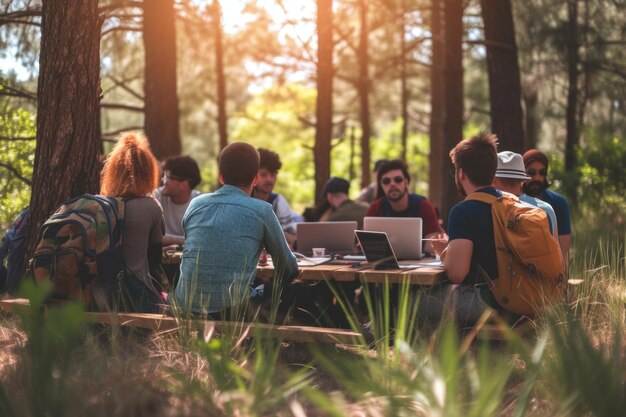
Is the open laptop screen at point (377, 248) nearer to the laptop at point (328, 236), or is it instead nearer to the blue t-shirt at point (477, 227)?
the blue t-shirt at point (477, 227)

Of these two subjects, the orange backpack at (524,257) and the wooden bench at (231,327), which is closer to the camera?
the wooden bench at (231,327)

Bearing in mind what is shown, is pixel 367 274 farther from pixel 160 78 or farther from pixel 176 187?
pixel 160 78

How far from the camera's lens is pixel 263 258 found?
18.8 ft

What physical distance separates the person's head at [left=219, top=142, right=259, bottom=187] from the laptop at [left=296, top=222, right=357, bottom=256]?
145cm

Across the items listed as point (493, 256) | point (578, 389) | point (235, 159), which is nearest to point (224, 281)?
point (235, 159)

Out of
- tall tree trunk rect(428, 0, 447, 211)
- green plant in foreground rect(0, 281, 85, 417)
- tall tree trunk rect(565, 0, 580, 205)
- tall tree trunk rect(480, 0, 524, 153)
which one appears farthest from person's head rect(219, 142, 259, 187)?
tall tree trunk rect(565, 0, 580, 205)

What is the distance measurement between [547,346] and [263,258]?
7.84ft

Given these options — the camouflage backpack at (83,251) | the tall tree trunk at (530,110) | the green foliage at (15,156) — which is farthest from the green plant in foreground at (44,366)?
the tall tree trunk at (530,110)

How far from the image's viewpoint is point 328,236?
6301 millimetres

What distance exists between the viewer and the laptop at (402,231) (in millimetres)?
5749

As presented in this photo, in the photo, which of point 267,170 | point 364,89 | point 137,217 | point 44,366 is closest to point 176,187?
point 267,170

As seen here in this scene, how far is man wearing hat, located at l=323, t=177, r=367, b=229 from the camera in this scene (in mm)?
7848

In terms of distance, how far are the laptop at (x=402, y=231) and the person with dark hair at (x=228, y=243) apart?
1035 millimetres

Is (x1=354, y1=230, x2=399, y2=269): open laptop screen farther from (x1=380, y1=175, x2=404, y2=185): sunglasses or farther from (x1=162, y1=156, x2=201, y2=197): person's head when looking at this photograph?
(x1=162, y1=156, x2=201, y2=197): person's head
